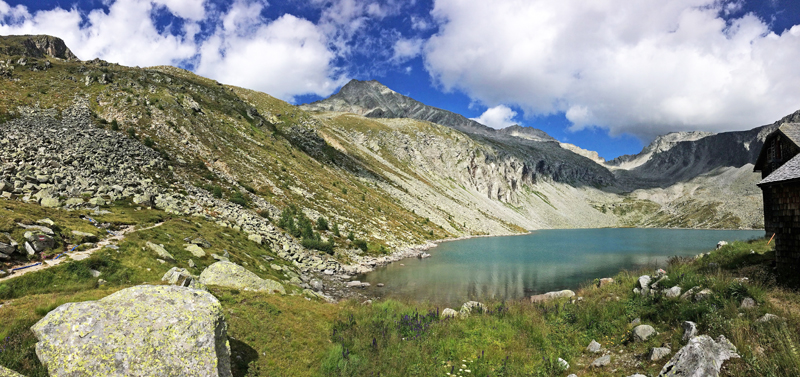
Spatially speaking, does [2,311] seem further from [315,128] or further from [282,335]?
[315,128]

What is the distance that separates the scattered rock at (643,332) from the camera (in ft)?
37.7

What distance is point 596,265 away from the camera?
47.2 meters

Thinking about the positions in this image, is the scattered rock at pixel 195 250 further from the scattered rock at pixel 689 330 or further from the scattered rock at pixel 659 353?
the scattered rock at pixel 689 330

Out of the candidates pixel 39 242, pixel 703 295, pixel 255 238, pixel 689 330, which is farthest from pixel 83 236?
pixel 703 295

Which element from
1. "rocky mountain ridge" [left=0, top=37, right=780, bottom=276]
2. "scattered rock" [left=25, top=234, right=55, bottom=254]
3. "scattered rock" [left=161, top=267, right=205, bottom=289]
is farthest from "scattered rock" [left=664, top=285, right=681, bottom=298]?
"rocky mountain ridge" [left=0, top=37, right=780, bottom=276]

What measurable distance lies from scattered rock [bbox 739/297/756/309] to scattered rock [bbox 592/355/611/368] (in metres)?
4.78

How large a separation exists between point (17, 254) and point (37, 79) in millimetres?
61495

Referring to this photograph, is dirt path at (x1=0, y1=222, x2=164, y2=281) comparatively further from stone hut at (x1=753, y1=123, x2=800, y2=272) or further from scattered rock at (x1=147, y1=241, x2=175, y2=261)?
stone hut at (x1=753, y1=123, x2=800, y2=272)

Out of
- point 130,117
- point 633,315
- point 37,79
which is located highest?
point 37,79

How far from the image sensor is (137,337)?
6895 millimetres

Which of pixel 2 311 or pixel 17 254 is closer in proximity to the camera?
pixel 2 311

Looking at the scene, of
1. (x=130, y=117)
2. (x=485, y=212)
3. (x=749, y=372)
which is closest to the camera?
(x=749, y=372)

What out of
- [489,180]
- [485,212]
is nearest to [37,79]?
[485,212]

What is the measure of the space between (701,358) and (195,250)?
26607mm
